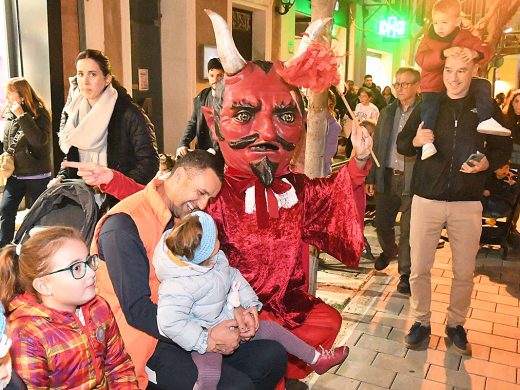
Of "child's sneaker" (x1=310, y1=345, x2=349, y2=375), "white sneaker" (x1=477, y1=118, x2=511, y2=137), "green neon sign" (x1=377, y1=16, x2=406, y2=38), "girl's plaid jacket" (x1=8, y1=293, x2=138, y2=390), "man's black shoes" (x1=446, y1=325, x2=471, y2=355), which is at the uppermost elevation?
"green neon sign" (x1=377, y1=16, x2=406, y2=38)

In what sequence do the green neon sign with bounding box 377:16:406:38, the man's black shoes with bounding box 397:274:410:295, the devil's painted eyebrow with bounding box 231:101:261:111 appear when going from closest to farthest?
the devil's painted eyebrow with bounding box 231:101:261:111 < the man's black shoes with bounding box 397:274:410:295 < the green neon sign with bounding box 377:16:406:38

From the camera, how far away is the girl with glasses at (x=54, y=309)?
6.79 ft

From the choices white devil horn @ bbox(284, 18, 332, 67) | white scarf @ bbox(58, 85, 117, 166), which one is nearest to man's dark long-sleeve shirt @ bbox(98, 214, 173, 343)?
white devil horn @ bbox(284, 18, 332, 67)

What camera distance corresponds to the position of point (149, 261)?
8.36 ft

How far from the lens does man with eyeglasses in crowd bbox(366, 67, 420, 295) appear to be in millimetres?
5371

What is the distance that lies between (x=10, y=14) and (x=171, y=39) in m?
2.74

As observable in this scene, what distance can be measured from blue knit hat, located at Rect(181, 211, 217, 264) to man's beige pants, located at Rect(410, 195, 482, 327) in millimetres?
2090

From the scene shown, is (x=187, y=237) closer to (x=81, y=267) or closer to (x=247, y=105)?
(x=81, y=267)

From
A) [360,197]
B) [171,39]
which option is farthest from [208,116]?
[171,39]

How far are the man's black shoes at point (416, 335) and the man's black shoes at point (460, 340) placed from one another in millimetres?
174

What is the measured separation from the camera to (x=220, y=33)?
2.63m

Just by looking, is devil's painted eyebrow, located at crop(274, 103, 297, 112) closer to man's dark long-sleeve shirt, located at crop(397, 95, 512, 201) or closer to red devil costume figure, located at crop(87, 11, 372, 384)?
red devil costume figure, located at crop(87, 11, 372, 384)

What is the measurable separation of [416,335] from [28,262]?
9.55 ft

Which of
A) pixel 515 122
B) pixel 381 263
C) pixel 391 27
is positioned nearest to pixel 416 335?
pixel 381 263
